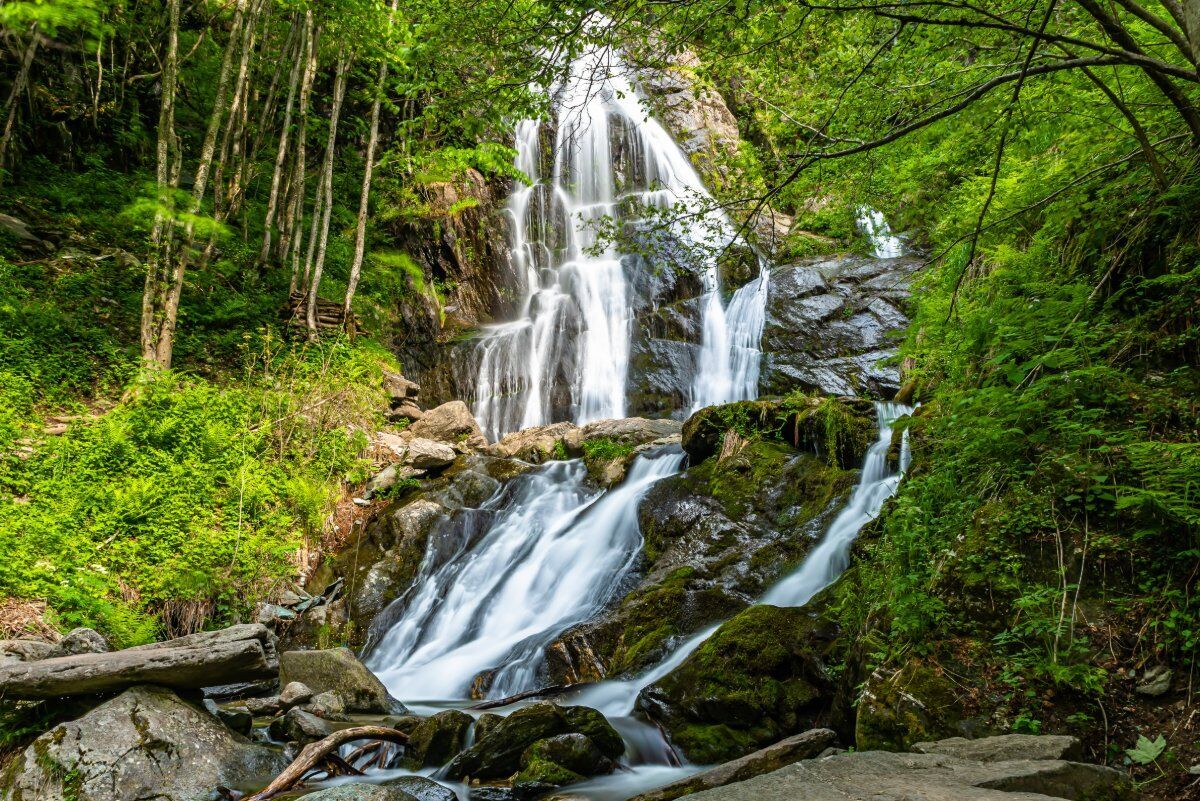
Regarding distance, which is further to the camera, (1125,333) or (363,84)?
(363,84)

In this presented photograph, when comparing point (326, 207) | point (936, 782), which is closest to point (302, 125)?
point (326, 207)

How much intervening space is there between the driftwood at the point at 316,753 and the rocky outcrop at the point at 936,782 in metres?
3.19

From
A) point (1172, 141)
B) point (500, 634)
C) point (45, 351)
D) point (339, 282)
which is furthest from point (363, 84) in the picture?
point (1172, 141)

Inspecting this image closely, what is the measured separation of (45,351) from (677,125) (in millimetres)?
18532

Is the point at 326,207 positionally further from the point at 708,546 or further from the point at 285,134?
the point at 708,546

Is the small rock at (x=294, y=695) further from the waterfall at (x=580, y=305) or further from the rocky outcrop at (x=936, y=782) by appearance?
the waterfall at (x=580, y=305)

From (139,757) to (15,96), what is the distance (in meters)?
12.8

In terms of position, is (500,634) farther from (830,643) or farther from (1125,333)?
(1125,333)

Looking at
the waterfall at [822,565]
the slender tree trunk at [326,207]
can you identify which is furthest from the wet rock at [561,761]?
the slender tree trunk at [326,207]

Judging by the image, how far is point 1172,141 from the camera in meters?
4.68

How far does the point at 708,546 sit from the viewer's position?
741 centimetres

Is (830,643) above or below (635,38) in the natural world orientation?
below

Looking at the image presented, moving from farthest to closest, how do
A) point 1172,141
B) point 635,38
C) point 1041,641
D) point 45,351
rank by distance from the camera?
point 45,351
point 1172,141
point 635,38
point 1041,641

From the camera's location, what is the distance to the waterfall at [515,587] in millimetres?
6914
